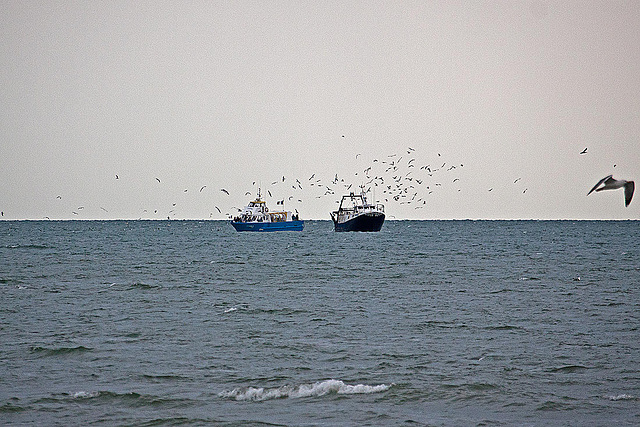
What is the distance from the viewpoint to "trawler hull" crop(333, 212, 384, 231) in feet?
450

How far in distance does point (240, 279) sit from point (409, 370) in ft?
102

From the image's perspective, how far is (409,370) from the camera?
1900 cm

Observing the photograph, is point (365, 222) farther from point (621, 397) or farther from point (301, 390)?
point (621, 397)

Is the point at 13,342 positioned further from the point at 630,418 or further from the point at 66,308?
the point at 630,418

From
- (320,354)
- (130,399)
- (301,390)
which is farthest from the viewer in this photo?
(320,354)

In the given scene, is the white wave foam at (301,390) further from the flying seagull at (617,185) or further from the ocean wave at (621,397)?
the flying seagull at (617,185)

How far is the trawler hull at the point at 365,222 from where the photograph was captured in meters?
137

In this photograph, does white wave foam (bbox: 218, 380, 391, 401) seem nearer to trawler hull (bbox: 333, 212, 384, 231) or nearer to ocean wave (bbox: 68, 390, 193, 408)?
ocean wave (bbox: 68, 390, 193, 408)

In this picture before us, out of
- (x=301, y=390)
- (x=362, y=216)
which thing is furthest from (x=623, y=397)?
(x=362, y=216)

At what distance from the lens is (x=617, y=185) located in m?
9.29

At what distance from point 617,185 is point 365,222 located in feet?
428

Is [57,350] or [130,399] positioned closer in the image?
[130,399]

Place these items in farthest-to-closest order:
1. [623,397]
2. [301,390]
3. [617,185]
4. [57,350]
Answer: [57,350], [301,390], [623,397], [617,185]

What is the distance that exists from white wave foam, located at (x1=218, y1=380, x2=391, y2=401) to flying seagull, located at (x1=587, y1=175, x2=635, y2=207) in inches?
349
